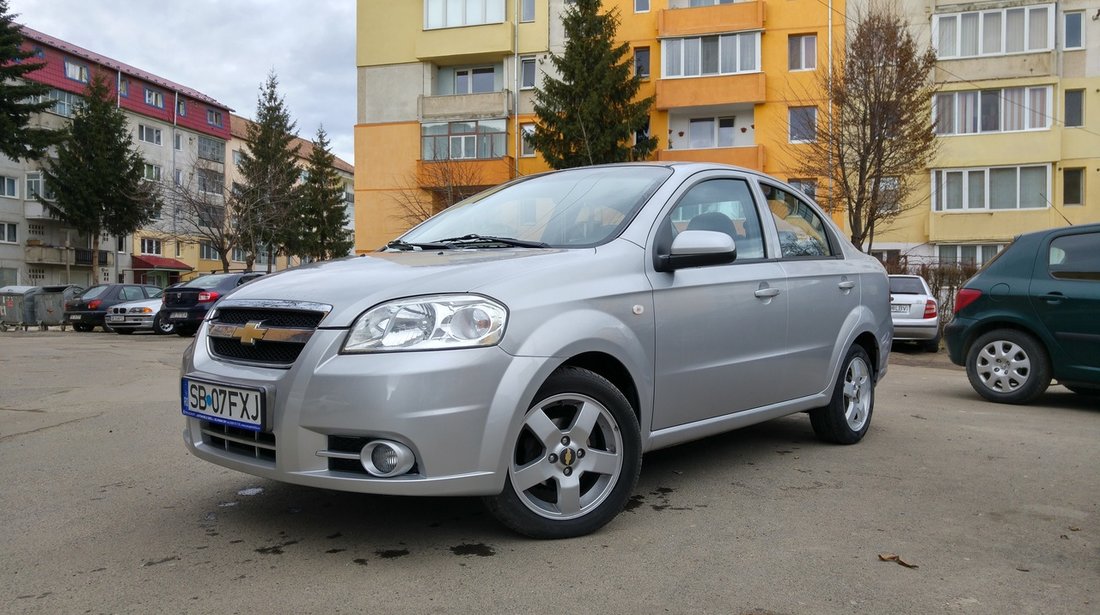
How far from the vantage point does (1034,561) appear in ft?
11.0

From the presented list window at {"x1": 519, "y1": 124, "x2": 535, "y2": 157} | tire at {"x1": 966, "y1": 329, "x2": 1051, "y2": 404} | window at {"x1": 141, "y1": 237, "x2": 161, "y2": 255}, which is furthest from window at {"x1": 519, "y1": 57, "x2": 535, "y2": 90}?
window at {"x1": 141, "y1": 237, "x2": 161, "y2": 255}

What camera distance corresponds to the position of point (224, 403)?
342 centimetres

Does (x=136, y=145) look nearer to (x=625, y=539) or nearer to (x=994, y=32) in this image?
(x=994, y=32)

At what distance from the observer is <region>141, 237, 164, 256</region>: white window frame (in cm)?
5977

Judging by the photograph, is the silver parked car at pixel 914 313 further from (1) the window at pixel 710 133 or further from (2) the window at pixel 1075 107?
(2) the window at pixel 1075 107

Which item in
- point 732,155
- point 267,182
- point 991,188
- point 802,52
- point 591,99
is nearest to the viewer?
point 991,188

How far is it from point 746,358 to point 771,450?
120cm

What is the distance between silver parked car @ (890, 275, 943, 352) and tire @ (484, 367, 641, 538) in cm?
1225

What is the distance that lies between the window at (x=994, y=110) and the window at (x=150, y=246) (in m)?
51.7

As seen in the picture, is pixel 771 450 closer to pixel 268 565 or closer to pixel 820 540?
pixel 820 540

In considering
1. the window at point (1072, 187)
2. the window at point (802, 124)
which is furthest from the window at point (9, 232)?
the window at point (1072, 187)

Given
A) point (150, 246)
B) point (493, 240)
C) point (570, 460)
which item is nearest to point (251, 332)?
point (493, 240)

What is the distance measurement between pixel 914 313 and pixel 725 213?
1139 cm

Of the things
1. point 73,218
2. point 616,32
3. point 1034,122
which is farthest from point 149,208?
point 1034,122
